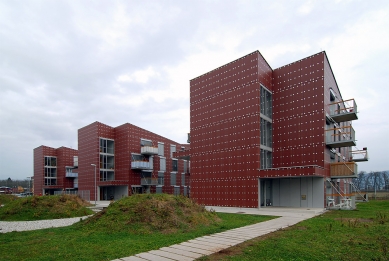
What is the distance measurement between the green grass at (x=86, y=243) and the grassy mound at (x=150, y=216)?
43 centimetres

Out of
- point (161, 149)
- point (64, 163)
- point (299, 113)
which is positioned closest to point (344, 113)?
point (299, 113)

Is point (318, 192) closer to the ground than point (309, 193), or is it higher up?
higher up

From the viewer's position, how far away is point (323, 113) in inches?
1076

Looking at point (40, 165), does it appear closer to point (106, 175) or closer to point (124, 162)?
point (106, 175)

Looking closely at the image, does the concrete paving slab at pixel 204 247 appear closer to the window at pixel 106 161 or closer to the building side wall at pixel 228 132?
the building side wall at pixel 228 132

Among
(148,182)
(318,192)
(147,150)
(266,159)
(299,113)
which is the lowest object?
(148,182)

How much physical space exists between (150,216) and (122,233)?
1.82 meters

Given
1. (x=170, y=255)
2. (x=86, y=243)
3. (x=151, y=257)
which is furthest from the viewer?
(x=86, y=243)

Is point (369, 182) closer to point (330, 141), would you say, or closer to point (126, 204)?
point (330, 141)

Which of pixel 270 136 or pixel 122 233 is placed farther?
pixel 270 136

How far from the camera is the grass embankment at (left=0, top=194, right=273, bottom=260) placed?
9.23 metres

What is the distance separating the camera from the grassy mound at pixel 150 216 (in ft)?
42.8

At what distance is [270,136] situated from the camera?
31.4m

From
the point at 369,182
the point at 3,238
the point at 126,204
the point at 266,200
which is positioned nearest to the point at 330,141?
the point at 266,200
